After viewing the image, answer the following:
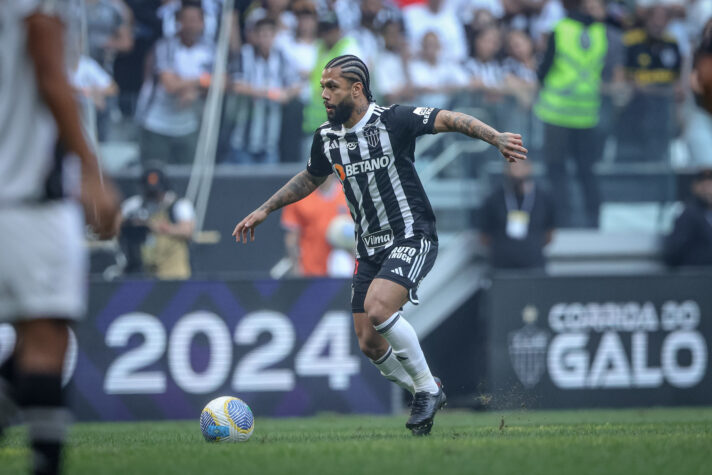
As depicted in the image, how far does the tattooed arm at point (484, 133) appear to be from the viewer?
24.7 feet

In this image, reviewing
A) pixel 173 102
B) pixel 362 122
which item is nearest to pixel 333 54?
pixel 173 102

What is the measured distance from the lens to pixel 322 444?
23.9 ft

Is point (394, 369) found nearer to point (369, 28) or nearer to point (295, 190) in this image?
point (295, 190)

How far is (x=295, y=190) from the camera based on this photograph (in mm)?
8695

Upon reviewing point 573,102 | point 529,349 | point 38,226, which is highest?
point 38,226

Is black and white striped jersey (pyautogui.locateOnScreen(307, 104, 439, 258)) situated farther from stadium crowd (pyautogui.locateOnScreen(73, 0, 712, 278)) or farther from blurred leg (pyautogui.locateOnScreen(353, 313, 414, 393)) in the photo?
stadium crowd (pyautogui.locateOnScreen(73, 0, 712, 278))

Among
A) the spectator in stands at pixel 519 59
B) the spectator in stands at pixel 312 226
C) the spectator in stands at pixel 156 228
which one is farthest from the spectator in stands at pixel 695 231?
the spectator in stands at pixel 156 228

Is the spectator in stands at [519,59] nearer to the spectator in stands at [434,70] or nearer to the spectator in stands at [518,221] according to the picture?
the spectator in stands at [434,70]

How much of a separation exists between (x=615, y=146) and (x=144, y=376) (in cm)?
636

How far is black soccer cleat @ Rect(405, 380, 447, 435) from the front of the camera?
8.07 meters

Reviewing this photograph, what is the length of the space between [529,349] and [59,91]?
952 centimetres

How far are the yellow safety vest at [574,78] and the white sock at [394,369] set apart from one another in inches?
235

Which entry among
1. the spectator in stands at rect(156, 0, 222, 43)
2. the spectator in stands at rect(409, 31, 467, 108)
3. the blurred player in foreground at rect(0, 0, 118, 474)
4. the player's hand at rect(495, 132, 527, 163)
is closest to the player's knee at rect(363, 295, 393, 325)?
the player's hand at rect(495, 132, 527, 163)

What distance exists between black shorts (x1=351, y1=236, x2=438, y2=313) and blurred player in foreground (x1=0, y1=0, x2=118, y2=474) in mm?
3654
